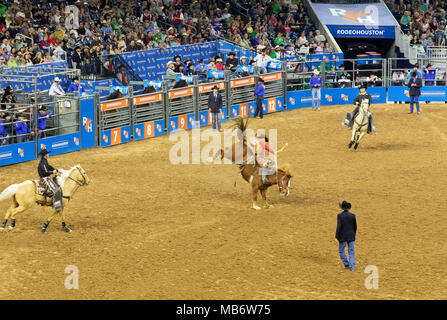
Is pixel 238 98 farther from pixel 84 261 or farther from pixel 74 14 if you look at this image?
pixel 84 261

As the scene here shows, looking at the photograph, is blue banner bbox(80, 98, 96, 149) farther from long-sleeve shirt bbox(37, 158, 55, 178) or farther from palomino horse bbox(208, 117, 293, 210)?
long-sleeve shirt bbox(37, 158, 55, 178)

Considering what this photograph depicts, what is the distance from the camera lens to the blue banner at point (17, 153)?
998 inches

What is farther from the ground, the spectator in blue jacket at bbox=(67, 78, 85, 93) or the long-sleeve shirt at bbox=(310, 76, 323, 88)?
the spectator in blue jacket at bbox=(67, 78, 85, 93)

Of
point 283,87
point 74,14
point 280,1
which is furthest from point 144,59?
point 280,1

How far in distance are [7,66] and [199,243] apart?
1520cm

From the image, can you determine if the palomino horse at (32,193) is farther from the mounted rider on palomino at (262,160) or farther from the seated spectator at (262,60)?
the seated spectator at (262,60)

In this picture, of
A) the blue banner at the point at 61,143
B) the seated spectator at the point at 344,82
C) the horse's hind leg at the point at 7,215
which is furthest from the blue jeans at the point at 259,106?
the horse's hind leg at the point at 7,215

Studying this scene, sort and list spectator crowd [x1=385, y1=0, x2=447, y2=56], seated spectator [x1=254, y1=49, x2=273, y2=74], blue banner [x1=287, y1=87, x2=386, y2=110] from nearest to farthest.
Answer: blue banner [x1=287, y1=87, x2=386, y2=110], seated spectator [x1=254, y1=49, x2=273, y2=74], spectator crowd [x1=385, y1=0, x2=447, y2=56]

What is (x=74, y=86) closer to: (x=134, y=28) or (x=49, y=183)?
(x=134, y=28)

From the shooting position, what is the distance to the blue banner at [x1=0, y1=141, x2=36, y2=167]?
83.1ft

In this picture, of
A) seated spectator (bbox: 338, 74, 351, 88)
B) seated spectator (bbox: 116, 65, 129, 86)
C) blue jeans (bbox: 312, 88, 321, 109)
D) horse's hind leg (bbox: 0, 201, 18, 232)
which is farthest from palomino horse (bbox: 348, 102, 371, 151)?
horse's hind leg (bbox: 0, 201, 18, 232)

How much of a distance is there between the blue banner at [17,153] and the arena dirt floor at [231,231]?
415mm

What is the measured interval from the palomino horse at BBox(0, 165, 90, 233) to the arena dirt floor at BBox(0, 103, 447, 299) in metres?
0.47

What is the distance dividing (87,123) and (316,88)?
1157 centimetres
